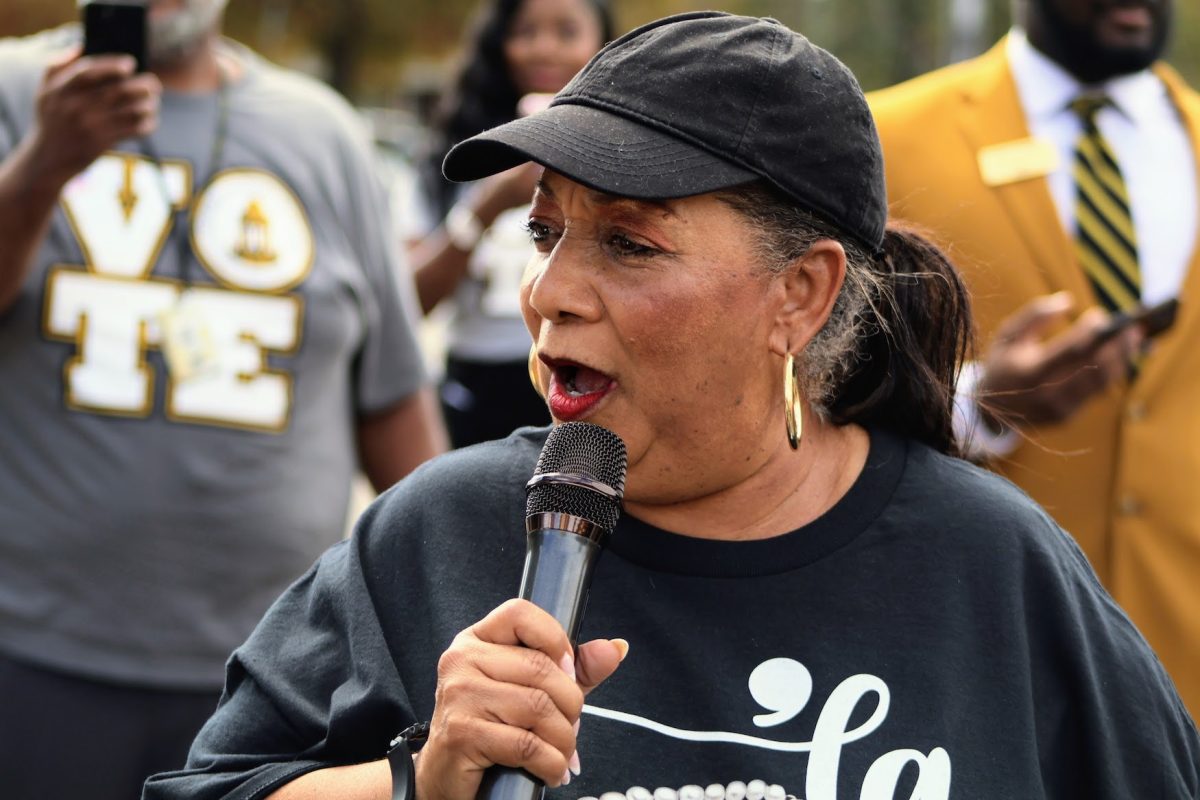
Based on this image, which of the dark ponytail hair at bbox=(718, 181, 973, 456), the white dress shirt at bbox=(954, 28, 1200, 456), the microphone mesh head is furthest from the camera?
the white dress shirt at bbox=(954, 28, 1200, 456)

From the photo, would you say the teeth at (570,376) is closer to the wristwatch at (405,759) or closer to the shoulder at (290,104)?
the wristwatch at (405,759)

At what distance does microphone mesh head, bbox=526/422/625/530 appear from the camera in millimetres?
1958

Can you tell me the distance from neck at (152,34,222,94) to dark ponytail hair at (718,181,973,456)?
1.97 m

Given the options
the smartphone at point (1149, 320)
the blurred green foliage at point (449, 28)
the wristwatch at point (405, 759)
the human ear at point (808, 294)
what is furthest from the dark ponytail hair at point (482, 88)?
the blurred green foliage at point (449, 28)

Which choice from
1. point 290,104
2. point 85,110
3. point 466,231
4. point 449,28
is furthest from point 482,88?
point 449,28

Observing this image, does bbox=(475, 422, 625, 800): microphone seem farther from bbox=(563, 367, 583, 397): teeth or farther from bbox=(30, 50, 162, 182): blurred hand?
bbox=(30, 50, 162, 182): blurred hand

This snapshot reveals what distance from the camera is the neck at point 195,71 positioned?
3906 mm

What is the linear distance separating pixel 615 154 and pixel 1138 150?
2242mm

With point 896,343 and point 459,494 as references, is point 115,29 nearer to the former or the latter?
point 459,494

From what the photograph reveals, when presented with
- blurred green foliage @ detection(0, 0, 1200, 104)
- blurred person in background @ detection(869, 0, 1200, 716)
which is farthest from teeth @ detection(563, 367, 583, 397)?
blurred green foliage @ detection(0, 0, 1200, 104)

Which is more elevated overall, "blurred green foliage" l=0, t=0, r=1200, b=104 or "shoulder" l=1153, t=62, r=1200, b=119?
"shoulder" l=1153, t=62, r=1200, b=119

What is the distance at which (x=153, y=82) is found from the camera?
3.64 m

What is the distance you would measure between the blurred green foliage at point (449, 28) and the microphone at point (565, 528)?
2243cm

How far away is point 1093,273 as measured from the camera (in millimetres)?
3854
